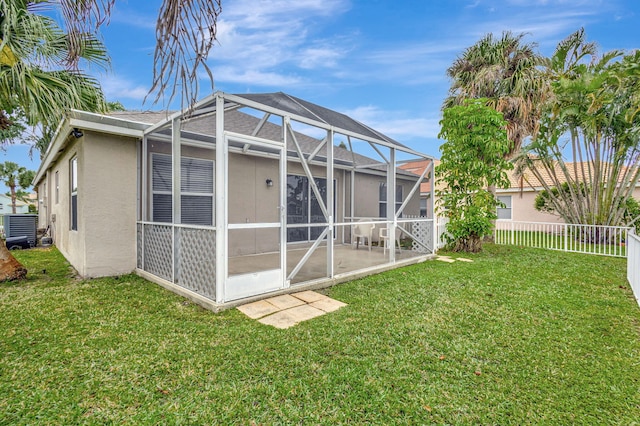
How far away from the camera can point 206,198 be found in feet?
23.2

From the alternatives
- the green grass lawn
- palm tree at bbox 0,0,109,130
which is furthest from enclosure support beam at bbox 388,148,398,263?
palm tree at bbox 0,0,109,130

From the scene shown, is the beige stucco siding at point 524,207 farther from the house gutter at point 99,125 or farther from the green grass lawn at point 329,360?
the house gutter at point 99,125

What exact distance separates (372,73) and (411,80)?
1.65 m

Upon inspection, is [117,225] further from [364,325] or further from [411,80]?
[411,80]

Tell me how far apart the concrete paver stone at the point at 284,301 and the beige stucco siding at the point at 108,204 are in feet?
11.3

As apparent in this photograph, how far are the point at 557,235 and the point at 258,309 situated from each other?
474 inches

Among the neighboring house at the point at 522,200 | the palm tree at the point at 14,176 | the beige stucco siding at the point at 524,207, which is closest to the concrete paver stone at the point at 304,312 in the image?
the neighboring house at the point at 522,200

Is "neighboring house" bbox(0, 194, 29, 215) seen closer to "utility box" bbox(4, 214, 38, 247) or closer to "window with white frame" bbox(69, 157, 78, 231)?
"utility box" bbox(4, 214, 38, 247)

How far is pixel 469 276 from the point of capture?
6.30m

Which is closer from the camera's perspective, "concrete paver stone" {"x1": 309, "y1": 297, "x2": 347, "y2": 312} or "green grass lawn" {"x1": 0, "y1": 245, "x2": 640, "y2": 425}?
"green grass lawn" {"x1": 0, "y1": 245, "x2": 640, "y2": 425}

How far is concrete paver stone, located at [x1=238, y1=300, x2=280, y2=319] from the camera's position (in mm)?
3984

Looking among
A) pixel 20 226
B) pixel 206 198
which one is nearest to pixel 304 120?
pixel 206 198

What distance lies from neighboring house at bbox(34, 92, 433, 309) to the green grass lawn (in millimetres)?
722

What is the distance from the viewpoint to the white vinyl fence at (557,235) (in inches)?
398
